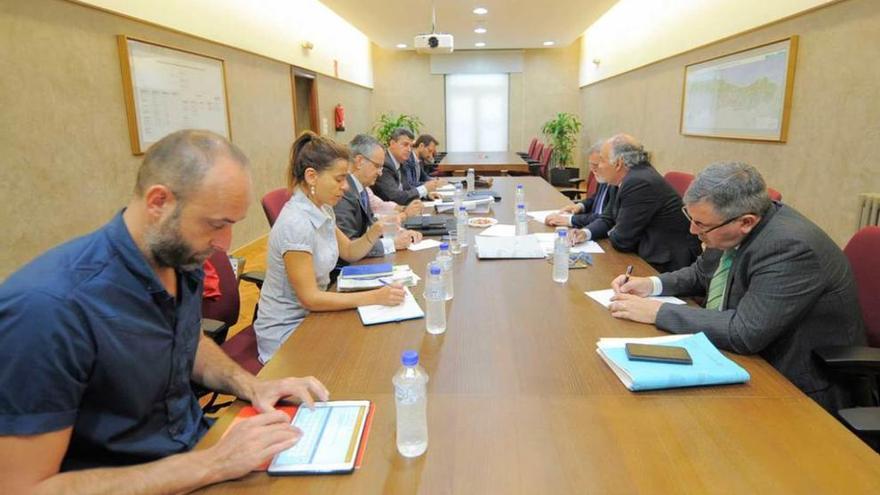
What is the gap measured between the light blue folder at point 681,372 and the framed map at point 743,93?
3.13 m

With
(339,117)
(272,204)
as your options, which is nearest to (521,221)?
(272,204)

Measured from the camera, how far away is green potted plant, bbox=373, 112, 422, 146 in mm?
10422

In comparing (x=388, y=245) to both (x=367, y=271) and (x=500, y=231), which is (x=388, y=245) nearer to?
(x=367, y=271)

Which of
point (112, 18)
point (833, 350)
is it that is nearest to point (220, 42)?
point (112, 18)

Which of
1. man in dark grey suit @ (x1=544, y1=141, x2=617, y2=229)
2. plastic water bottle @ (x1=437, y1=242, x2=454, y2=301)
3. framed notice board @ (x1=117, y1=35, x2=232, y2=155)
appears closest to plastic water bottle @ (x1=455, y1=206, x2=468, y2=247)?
man in dark grey suit @ (x1=544, y1=141, x2=617, y2=229)

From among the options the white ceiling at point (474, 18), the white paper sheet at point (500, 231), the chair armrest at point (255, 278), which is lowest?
the chair armrest at point (255, 278)

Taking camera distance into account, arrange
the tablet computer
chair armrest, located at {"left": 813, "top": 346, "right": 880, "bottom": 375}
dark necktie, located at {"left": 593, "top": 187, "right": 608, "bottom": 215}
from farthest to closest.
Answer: dark necktie, located at {"left": 593, "top": 187, "right": 608, "bottom": 215} → chair armrest, located at {"left": 813, "top": 346, "right": 880, "bottom": 375} → the tablet computer

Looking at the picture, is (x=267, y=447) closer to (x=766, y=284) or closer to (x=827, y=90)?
(x=766, y=284)

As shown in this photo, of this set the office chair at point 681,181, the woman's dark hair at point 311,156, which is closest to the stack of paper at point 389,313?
the woman's dark hair at point 311,156

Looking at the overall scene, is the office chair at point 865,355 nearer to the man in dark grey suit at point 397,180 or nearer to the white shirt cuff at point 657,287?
the white shirt cuff at point 657,287

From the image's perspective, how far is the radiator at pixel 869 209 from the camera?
281 cm

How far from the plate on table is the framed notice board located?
7.41 feet

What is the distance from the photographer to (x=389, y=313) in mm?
1651

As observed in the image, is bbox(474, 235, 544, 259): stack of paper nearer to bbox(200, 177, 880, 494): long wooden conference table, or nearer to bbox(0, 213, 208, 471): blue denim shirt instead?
bbox(200, 177, 880, 494): long wooden conference table
